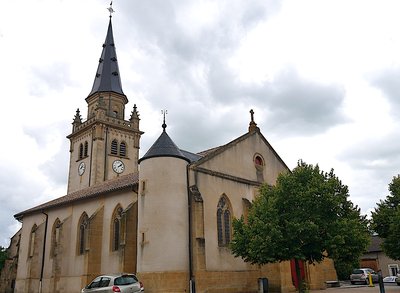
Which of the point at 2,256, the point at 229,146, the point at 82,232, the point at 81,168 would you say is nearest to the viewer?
the point at 229,146

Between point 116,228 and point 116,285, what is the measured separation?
9.57 metres

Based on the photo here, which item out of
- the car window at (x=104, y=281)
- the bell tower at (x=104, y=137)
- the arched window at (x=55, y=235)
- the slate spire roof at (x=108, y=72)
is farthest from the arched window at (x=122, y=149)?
the car window at (x=104, y=281)

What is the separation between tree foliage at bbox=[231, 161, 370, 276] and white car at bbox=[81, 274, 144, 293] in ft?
18.5

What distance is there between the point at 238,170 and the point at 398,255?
10324mm

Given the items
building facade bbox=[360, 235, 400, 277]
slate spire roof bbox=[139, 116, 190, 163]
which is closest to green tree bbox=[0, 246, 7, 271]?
slate spire roof bbox=[139, 116, 190, 163]

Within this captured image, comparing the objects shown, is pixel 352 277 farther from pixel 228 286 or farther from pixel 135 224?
pixel 135 224

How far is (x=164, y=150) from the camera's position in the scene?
23188mm

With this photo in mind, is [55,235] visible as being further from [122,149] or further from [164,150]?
[122,149]

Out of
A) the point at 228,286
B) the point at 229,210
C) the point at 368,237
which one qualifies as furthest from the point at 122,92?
the point at 368,237

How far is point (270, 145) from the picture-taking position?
29.7 metres

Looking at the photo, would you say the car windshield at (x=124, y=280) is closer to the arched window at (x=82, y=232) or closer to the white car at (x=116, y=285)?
the white car at (x=116, y=285)

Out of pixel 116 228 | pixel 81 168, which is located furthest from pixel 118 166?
pixel 116 228

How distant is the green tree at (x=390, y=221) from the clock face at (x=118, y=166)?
3406 centimetres

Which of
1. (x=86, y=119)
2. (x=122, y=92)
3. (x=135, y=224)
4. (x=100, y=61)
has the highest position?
(x=100, y=61)
